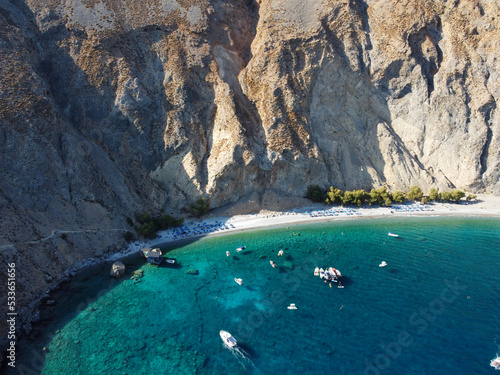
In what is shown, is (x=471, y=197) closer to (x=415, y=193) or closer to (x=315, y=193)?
(x=415, y=193)

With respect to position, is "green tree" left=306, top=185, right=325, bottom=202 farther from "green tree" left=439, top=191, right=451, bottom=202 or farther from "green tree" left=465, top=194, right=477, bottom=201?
"green tree" left=465, top=194, right=477, bottom=201

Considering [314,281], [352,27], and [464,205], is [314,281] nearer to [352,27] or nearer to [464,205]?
[464,205]

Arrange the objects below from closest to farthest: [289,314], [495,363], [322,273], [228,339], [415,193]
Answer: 1. [495,363]
2. [228,339]
3. [289,314]
4. [322,273]
5. [415,193]

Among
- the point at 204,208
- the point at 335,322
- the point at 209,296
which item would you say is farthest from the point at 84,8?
the point at 335,322

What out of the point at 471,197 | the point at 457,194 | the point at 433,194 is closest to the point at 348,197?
the point at 433,194

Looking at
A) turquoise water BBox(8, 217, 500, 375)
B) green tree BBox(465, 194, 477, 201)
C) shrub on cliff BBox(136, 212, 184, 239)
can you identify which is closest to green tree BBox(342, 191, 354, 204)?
turquoise water BBox(8, 217, 500, 375)

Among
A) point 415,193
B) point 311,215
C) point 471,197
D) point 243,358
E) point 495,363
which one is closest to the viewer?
point 495,363

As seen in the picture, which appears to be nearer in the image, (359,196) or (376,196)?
(359,196)
